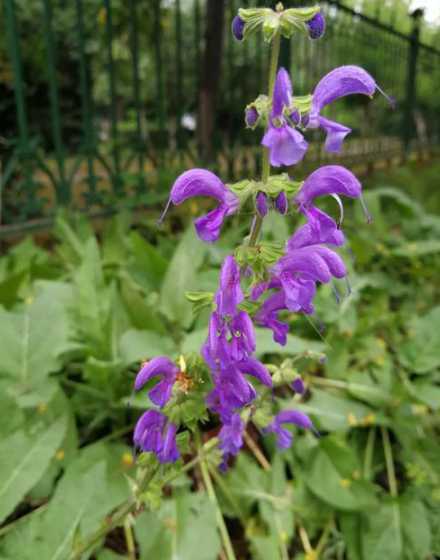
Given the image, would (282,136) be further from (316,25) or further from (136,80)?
(136,80)

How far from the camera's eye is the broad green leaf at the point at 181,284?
1902 millimetres

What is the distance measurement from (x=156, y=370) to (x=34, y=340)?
84 centimetres

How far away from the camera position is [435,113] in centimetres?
944

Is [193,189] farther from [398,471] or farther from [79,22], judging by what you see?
[79,22]

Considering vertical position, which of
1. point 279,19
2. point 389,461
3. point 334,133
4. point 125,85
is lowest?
point 389,461

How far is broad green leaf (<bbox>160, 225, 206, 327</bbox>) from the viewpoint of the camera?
1.90 m

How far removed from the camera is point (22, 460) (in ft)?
4.05

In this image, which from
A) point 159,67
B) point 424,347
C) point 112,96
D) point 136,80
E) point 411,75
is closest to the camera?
point 424,347

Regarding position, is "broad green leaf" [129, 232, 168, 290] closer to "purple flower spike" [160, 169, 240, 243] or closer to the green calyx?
"purple flower spike" [160, 169, 240, 243]

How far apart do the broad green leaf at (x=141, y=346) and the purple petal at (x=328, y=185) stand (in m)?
0.84

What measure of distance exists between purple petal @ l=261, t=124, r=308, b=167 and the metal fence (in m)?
0.97

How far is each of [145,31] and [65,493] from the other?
14.8ft

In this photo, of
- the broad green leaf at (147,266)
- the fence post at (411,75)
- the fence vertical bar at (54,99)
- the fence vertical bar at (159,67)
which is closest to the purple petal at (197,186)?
the broad green leaf at (147,266)

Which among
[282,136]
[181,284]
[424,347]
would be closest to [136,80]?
[181,284]
